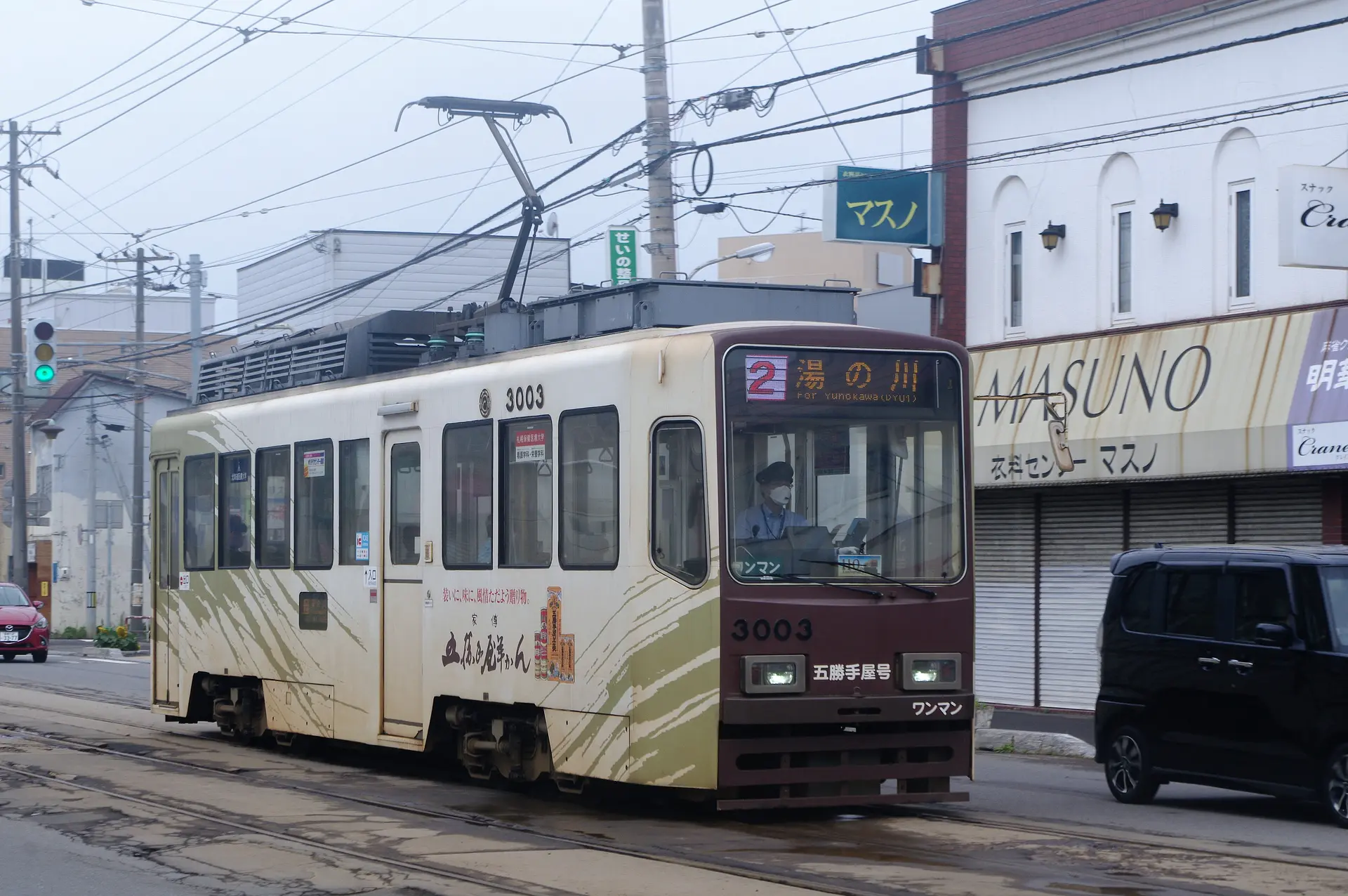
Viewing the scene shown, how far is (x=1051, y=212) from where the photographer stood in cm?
2164

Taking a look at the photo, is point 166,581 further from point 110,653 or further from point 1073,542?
point 110,653

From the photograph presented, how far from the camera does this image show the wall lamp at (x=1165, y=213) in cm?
1981

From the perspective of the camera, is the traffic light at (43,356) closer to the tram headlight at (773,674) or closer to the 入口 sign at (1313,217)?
the 入口 sign at (1313,217)

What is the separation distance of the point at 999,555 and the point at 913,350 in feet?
39.3

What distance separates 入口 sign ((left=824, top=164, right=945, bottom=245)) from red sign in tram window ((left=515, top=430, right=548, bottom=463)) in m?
10.1

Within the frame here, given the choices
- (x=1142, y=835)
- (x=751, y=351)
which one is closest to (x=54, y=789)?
(x=751, y=351)

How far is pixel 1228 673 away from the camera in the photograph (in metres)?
12.4

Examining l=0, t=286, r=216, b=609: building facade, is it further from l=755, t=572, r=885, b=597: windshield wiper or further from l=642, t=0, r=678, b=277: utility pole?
l=755, t=572, r=885, b=597: windshield wiper

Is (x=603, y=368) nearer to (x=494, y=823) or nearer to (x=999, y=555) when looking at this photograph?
(x=494, y=823)

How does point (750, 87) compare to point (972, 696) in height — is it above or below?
above

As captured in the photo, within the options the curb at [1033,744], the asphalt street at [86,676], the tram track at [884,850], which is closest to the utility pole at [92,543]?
the asphalt street at [86,676]

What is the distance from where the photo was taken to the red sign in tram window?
11.8 metres

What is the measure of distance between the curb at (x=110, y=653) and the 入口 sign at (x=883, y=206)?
76.0ft

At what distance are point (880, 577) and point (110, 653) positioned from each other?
108 ft
